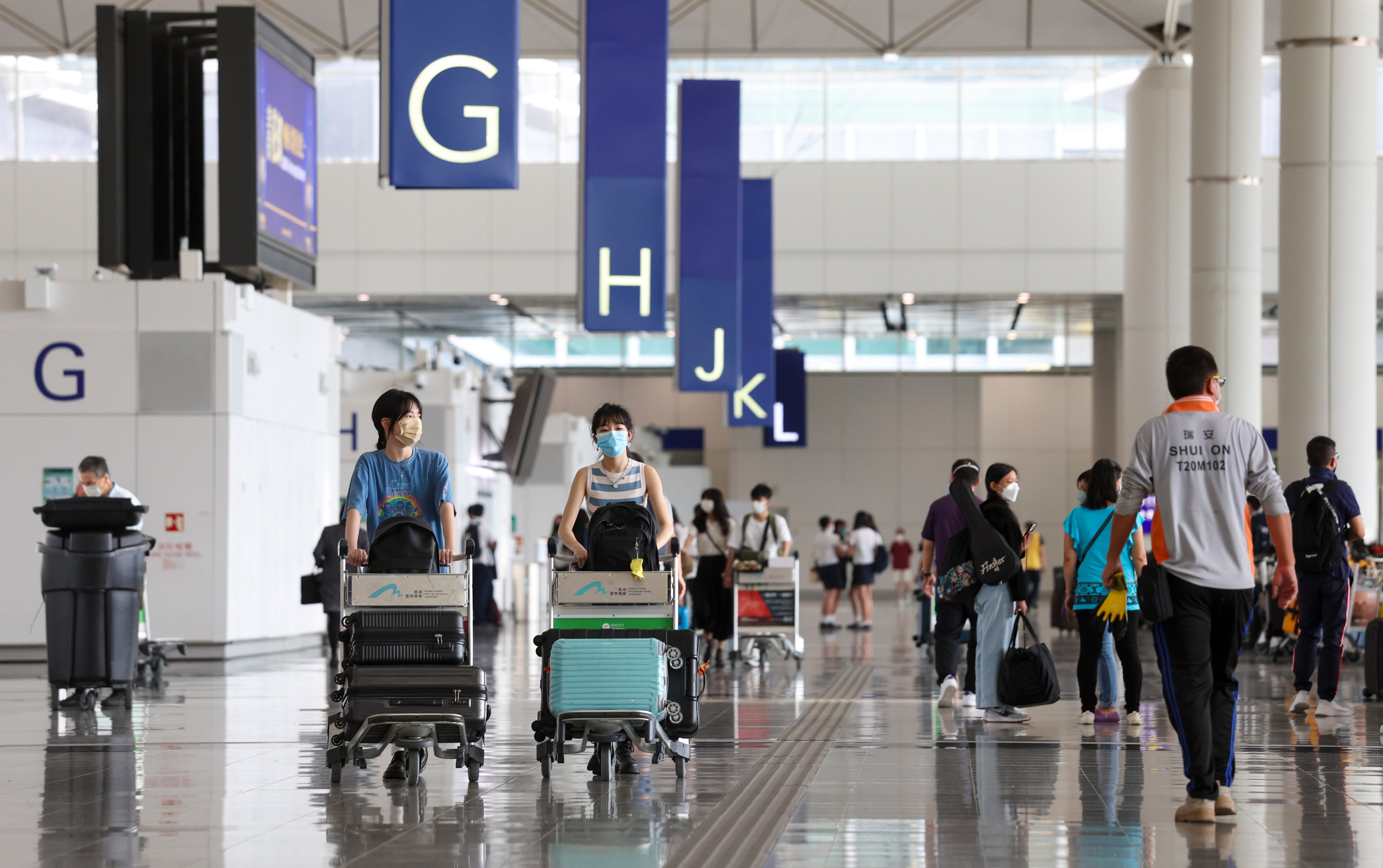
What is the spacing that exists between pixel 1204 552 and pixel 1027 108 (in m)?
27.2

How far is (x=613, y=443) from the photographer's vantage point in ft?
23.9

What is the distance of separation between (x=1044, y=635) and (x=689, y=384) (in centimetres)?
701

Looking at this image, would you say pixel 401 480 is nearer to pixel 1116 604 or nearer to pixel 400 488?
pixel 400 488

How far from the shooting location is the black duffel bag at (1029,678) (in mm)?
9203

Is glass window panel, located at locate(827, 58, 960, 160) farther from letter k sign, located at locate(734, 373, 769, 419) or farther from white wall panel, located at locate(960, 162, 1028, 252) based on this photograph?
letter k sign, located at locate(734, 373, 769, 419)

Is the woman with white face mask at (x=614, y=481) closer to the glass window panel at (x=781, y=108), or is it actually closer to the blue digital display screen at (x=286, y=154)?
Answer: the blue digital display screen at (x=286, y=154)

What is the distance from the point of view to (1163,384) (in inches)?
1087

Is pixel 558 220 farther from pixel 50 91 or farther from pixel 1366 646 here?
pixel 1366 646

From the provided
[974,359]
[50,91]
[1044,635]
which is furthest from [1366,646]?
[974,359]

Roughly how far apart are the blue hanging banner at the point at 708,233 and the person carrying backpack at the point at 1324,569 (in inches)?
352

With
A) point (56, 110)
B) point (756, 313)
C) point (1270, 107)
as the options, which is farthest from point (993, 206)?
point (56, 110)

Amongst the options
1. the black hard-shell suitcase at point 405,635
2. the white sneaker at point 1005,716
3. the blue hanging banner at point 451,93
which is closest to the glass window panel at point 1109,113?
the blue hanging banner at point 451,93

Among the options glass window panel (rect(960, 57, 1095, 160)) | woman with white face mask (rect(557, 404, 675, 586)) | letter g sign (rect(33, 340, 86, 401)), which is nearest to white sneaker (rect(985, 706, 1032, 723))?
woman with white face mask (rect(557, 404, 675, 586))

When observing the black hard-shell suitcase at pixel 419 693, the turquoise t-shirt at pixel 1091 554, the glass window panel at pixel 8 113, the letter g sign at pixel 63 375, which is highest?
the glass window panel at pixel 8 113
